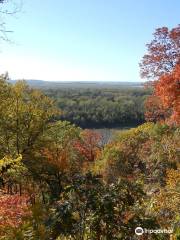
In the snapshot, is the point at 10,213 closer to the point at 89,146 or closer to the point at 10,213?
the point at 10,213

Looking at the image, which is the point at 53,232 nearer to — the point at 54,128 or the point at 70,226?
the point at 70,226

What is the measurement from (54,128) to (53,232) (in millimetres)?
20964

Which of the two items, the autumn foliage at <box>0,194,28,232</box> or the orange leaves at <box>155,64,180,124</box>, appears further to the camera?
the orange leaves at <box>155,64,180,124</box>

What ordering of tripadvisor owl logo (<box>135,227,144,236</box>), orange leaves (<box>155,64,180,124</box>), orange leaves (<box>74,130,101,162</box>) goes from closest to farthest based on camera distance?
tripadvisor owl logo (<box>135,227,144,236</box>) → orange leaves (<box>155,64,180,124</box>) → orange leaves (<box>74,130,101,162</box>)

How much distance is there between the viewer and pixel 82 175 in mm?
10969

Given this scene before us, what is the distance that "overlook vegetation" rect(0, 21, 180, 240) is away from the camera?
34.6 ft

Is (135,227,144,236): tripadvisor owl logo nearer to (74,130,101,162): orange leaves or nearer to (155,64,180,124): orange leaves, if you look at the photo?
(155,64,180,124): orange leaves

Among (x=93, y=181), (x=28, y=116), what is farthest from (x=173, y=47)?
(x=93, y=181)

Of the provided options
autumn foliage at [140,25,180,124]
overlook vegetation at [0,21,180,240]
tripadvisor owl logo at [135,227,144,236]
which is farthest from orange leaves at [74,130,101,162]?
tripadvisor owl logo at [135,227,144,236]

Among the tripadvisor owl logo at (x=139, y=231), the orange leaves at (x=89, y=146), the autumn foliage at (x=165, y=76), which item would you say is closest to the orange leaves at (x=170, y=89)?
the autumn foliage at (x=165, y=76)

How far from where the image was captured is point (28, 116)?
2838 centimetres

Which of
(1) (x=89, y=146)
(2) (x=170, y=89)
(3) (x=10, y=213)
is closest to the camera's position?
(3) (x=10, y=213)

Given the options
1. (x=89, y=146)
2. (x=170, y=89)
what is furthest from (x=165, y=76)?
(x=89, y=146)

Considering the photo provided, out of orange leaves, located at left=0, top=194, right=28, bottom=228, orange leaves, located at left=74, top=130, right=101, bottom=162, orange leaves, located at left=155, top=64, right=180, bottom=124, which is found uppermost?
orange leaves, located at left=155, top=64, right=180, bottom=124
